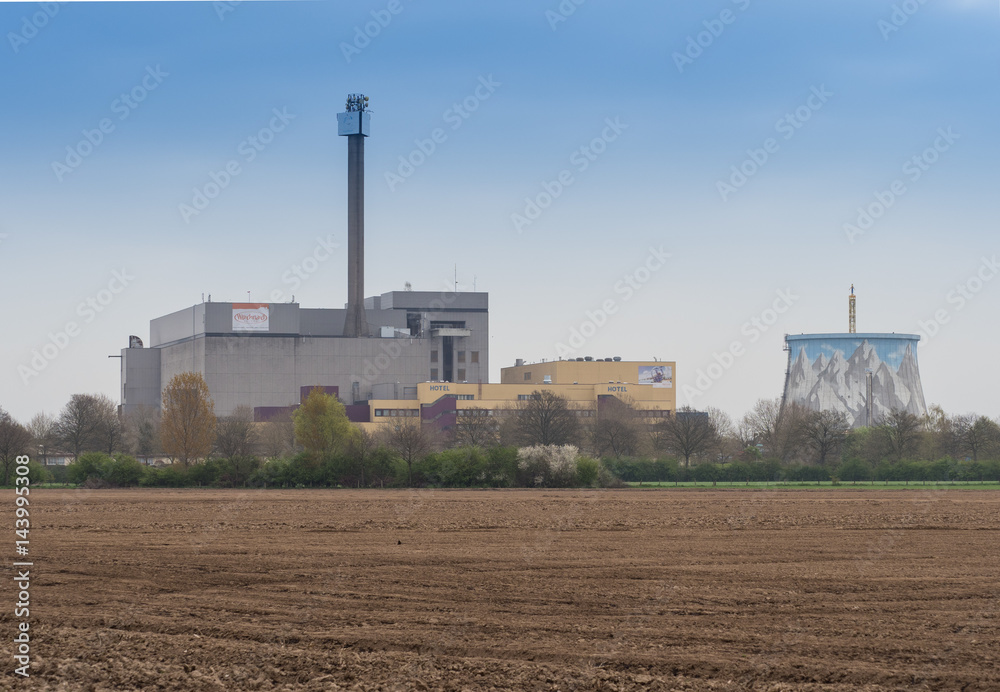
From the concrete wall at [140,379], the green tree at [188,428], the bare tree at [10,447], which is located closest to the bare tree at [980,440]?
the green tree at [188,428]

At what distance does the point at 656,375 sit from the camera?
565 ft

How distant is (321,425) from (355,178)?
62009 mm

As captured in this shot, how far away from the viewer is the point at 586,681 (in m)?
15.1

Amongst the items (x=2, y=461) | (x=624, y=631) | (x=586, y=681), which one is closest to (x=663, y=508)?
(x=624, y=631)

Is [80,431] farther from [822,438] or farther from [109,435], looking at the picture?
[822,438]

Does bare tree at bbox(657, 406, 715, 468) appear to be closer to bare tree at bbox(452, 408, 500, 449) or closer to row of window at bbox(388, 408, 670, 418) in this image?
bare tree at bbox(452, 408, 500, 449)

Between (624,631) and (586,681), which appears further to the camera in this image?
(624,631)

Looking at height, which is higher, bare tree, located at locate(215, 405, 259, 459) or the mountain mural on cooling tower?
the mountain mural on cooling tower

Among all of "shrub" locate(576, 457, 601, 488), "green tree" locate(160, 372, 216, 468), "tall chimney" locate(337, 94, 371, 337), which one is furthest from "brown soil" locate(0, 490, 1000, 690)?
"tall chimney" locate(337, 94, 371, 337)

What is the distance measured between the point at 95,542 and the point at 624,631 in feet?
65.0

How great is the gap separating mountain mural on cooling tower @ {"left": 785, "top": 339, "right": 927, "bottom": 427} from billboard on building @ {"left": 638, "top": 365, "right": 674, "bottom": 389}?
770 inches

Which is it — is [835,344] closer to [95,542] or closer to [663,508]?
[663,508]

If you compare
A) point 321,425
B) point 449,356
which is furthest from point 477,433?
point 449,356

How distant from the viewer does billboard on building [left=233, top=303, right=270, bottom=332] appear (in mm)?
156875
